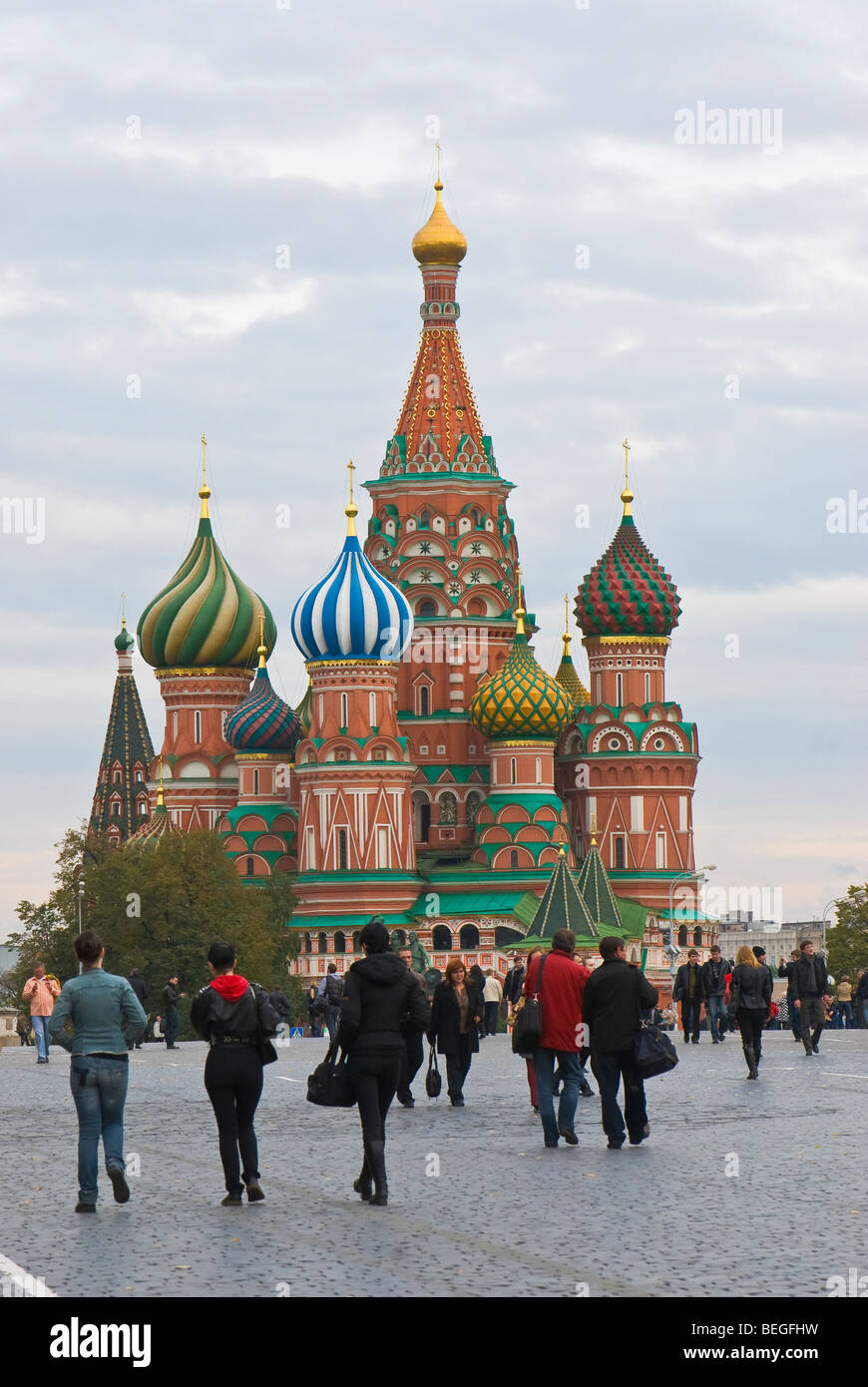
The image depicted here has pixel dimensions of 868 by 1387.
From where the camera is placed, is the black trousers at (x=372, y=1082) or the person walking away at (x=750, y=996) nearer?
the black trousers at (x=372, y=1082)

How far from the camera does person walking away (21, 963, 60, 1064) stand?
35.2m

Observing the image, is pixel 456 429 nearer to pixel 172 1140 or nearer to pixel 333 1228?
pixel 172 1140

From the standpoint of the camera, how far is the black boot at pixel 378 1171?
48.8 ft

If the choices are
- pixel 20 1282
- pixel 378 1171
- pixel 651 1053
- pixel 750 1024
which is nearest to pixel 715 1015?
pixel 750 1024

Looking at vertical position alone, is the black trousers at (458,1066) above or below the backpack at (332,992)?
below

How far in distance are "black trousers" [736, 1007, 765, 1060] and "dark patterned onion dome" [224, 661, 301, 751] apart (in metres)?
68.0

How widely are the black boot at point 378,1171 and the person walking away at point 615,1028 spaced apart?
3.55 meters

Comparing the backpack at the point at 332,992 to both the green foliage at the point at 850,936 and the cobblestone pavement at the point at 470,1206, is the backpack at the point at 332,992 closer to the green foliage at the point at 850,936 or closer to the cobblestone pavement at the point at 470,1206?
the cobblestone pavement at the point at 470,1206

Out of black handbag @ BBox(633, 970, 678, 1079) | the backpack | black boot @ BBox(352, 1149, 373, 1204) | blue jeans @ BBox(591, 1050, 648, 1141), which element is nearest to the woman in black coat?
blue jeans @ BBox(591, 1050, 648, 1141)

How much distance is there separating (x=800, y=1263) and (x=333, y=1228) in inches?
109

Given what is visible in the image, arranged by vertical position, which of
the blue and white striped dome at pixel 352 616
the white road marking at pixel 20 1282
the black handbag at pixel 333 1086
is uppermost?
the blue and white striped dome at pixel 352 616

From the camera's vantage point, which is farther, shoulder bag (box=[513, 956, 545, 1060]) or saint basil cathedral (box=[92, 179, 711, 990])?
saint basil cathedral (box=[92, 179, 711, 990])

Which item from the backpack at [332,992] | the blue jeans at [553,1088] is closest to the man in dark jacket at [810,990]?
the backpack at [332,992]

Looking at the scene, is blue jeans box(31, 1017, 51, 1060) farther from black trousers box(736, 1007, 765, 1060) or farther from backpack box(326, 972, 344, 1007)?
black trousers box(736, 1007, 765, 1060)
